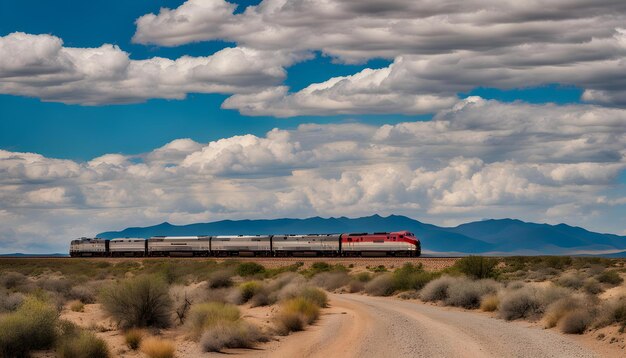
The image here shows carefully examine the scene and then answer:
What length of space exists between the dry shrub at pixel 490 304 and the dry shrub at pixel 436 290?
4.92m

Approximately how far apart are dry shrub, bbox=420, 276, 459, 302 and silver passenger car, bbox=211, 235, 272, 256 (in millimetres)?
55665

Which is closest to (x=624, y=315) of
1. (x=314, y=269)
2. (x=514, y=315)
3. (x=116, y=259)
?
(x=514, y=315)

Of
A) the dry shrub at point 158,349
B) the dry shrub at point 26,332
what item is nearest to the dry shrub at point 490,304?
the dry shrub at point 158,349

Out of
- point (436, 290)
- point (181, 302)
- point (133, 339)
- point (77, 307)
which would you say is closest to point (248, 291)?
point (77, 307)

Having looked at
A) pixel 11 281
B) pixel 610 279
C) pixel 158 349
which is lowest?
pixel 158 349

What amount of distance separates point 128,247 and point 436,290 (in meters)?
76.6

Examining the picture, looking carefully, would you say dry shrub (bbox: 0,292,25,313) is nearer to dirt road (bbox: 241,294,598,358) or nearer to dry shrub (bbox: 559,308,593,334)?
dirt road (bbox: 241,294,598,358)

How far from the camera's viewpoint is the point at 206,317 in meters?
32.5

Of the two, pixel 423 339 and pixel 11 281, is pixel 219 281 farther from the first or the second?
pixel 423 339

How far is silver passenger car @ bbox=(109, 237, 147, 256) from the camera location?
116 meters

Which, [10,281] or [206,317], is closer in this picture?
[206,317]

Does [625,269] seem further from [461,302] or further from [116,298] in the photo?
[116,298]

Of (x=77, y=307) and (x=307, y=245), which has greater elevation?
(x=307, y=245)

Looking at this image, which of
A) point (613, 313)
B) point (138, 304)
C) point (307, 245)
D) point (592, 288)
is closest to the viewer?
point (613, 313)
